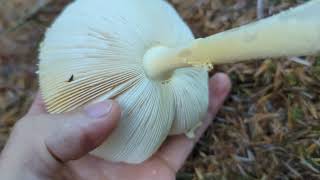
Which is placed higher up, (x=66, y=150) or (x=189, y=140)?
(x=66, y=150)

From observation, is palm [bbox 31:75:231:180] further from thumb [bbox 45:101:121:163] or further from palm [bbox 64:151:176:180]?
thumb [bbox 45:101:121:163]

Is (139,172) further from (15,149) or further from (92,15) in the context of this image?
(92,15)

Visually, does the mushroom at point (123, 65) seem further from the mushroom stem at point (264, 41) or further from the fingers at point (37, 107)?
the fingers at point (37, 107)

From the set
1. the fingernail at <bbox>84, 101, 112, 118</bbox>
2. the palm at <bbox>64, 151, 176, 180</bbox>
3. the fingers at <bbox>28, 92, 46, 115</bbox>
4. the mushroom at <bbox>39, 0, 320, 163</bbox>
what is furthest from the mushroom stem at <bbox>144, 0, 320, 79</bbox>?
the fingers at <bbox>28, 92, 46, 115</bbox>

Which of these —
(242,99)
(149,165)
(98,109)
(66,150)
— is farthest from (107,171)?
(242,99)

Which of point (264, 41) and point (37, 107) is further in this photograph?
point (37, 107)

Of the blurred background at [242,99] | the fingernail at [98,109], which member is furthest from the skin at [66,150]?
the blurred background at [242,99]

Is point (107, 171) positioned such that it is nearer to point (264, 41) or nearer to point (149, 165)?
point (149, 165)
